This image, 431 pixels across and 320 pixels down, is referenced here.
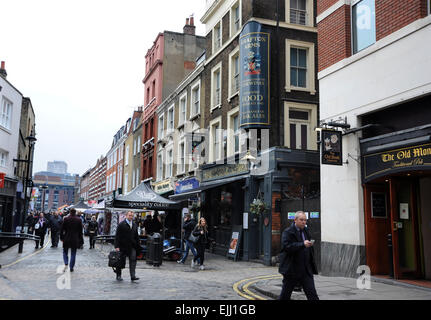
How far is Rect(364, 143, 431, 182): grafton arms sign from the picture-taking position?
9.08 m

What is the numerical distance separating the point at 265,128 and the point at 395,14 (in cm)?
795

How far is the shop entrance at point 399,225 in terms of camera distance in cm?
1022

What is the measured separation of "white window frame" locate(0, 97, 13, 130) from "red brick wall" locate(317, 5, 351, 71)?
19335mm

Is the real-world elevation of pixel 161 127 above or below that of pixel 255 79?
above

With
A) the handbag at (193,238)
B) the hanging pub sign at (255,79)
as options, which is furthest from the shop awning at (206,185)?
the handbag at (193,238)

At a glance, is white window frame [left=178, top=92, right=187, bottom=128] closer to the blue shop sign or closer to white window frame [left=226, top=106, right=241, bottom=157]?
the blue shop sign

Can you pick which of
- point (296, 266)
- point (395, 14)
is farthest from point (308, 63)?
point (296, 266)

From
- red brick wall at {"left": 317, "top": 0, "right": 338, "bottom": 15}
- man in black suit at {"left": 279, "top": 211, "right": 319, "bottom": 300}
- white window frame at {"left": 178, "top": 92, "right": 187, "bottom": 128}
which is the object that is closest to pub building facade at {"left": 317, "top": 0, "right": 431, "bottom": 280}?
red brick wall at {"left": 317, "top": 0, "right": 338, "bottom": 15}

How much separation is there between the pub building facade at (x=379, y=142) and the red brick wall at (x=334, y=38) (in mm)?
30

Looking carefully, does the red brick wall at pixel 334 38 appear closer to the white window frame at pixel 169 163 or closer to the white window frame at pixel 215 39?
the white window frame at pixel 215 39

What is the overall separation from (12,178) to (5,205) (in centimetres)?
166

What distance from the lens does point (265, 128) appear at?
17547 mm

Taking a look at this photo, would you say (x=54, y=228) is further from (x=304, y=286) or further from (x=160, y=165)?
(x=304, y=286)

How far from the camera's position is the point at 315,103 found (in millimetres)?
18484
